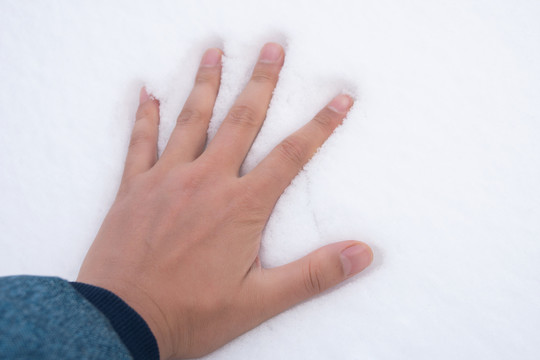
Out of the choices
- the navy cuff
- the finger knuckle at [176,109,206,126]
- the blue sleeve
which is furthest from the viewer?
the finger knuckle at [176,109,206,126]

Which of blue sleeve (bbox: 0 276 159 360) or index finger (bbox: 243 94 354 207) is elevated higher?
index finger (bbox: 243 94 354 207)

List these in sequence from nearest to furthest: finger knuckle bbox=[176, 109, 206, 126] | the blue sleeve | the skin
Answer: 1. the blue sleeve
2. the skin
3. finger knuckle bbox=[176, 109, 206, 126]

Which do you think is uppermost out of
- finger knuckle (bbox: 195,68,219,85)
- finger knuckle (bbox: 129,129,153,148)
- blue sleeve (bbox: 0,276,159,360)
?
finger knuckle (bbox: 195,68,219,85)

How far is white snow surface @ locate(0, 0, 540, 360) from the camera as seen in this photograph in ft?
1.93

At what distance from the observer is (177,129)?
70cm

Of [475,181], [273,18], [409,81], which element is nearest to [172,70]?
[273,18]

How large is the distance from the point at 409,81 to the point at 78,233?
2.27 ft

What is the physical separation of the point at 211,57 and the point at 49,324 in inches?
20.5

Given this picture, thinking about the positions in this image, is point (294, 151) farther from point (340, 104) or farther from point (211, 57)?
point (211, 57)

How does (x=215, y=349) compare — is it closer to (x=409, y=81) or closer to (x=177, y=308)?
(x=177, y=308)

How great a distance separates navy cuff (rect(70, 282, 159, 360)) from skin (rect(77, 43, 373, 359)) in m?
0.05

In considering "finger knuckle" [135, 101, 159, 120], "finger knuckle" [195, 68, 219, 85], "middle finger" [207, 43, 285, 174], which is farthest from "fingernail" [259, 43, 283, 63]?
"finger knuckle" [135, 101, 159, 120]

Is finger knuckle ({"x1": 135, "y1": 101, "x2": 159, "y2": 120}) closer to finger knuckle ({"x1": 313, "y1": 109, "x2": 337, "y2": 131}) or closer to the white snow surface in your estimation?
the white snow surface

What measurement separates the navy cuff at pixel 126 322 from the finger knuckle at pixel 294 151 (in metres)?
0.34
